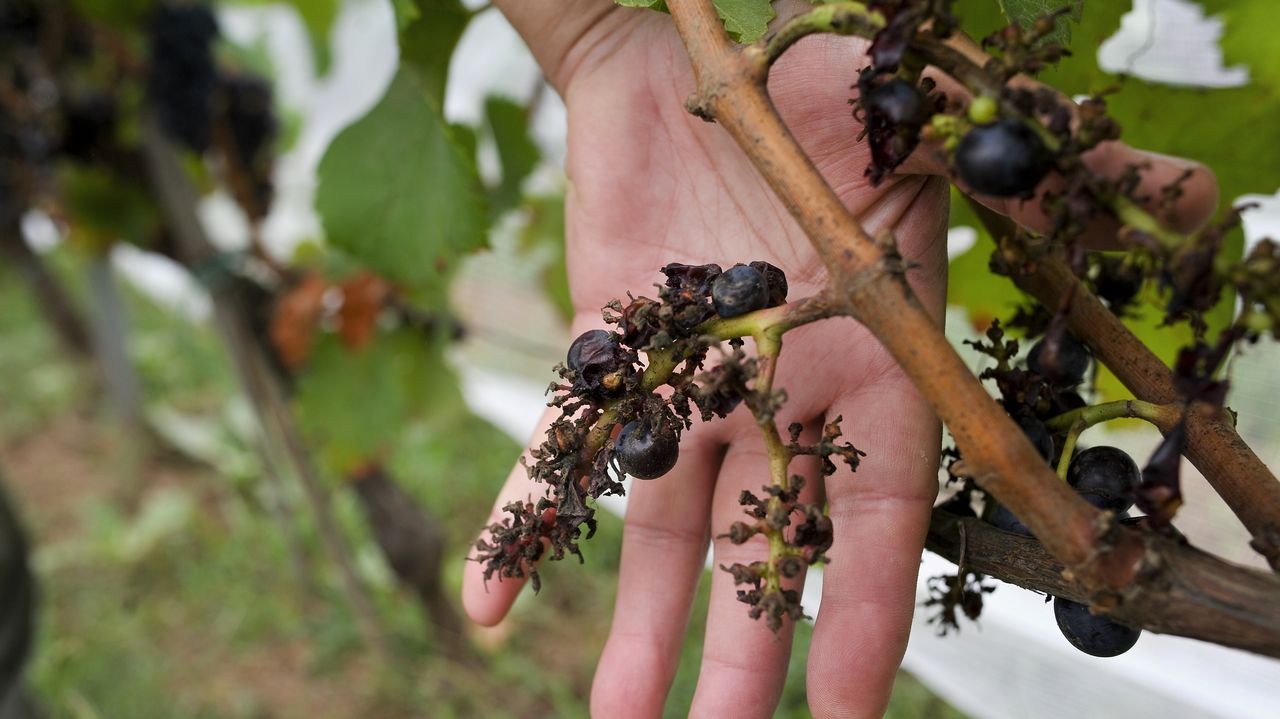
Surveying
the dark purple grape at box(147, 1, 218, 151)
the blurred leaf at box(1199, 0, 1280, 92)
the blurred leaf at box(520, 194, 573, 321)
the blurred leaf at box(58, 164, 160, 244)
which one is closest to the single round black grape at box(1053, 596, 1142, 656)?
the blurred leaf at box(1199, 0, 1280, 92)

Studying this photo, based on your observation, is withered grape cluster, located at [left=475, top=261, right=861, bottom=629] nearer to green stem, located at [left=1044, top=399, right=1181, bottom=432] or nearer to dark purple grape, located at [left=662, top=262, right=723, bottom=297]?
dark purple grape, located at [left=662, top=262, right=723, bottom=297]

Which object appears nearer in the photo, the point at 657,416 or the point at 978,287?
the point at 657,416

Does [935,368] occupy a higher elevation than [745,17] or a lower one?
lower

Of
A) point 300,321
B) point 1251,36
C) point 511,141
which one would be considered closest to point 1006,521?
point 1251,36

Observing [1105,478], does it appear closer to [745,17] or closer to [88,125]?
[745,17]

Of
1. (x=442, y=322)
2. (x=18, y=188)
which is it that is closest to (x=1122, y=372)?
(x=442, y=322)

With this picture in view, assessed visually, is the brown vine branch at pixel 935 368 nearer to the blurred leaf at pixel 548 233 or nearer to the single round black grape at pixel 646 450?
the single round black grape at pixel 646 450

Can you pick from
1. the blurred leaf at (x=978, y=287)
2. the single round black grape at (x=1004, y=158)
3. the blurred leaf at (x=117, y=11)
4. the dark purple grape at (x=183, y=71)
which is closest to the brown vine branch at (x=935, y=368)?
the single round black grape at (x=1004, y=158)
